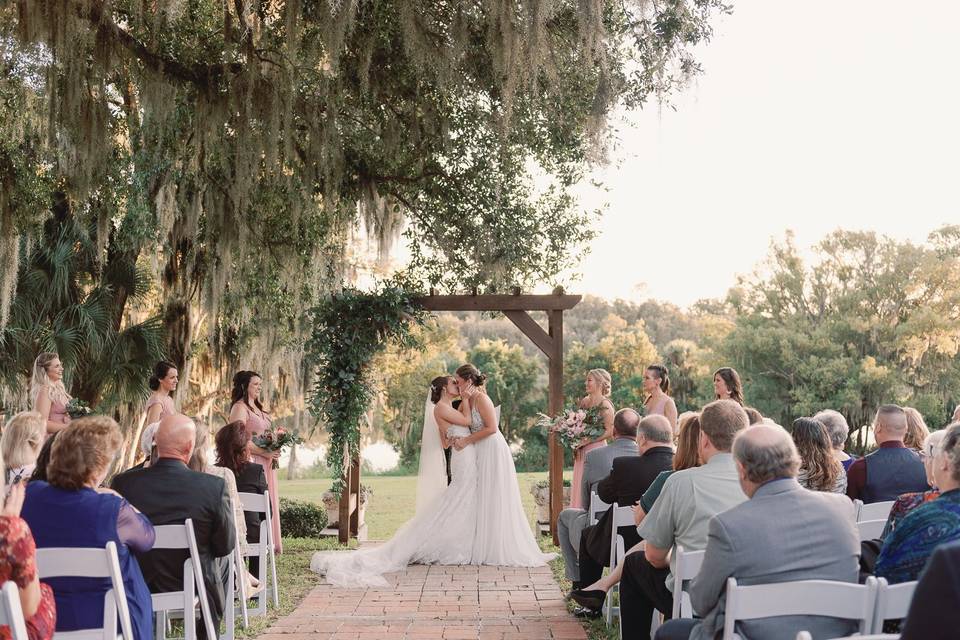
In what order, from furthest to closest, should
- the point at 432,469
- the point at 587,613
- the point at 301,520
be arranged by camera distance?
the point at 301,520, the point at 432,469, the point at 587,613

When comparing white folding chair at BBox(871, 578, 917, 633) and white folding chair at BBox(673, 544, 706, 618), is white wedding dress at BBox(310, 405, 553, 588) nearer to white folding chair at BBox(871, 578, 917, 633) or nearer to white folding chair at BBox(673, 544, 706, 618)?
white folding chair at BBox(673, 544, 706, 618)

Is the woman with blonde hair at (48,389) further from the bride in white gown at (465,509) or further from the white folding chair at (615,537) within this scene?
the white folding chair at (615,537)

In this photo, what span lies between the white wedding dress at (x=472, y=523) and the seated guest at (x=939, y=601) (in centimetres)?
720

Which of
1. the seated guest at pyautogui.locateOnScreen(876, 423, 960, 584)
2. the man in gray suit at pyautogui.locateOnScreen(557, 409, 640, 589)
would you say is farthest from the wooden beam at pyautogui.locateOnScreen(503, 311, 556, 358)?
the seated guest at pyautogui.locateOnScreen(876, 423, 960, 584)

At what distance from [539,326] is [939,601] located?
324 inches

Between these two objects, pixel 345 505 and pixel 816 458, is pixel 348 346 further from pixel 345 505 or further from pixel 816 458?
pixel 816 458

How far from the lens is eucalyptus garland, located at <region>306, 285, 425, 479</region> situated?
9992mm

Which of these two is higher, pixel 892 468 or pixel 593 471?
pixel 892 468

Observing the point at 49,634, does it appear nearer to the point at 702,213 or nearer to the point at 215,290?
the point at 215,290

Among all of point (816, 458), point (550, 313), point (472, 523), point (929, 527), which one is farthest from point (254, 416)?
point (929, 527)

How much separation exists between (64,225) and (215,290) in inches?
96.6

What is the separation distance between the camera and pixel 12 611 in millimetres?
2701

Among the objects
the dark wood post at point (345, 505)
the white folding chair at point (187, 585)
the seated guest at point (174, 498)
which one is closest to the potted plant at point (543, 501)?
the dark wood post at point (345, 505)

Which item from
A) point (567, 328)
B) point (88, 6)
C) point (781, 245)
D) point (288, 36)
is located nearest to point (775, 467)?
point (288, 36)
